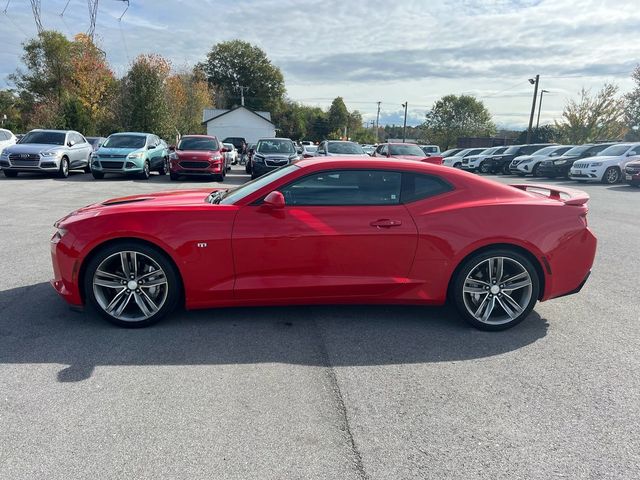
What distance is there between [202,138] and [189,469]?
55.5 ft

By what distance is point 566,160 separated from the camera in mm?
22234

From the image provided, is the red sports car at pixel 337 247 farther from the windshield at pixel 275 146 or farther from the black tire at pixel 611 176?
the black tire at pixel 611 176

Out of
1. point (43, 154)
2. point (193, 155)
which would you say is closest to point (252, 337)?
point (193, 155)

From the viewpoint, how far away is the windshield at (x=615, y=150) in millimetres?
19766

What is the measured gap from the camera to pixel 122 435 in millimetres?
2660

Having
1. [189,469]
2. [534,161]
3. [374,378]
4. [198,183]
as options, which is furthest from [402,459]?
[534,161]

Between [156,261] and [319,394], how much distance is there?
72.1 inches

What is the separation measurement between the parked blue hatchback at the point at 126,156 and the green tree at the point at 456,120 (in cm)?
6643

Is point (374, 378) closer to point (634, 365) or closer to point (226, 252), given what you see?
point (226, 252)

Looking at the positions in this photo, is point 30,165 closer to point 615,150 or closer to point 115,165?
point 115,165

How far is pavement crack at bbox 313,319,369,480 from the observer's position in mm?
2451

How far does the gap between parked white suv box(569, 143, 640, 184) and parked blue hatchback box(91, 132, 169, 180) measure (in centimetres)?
1744

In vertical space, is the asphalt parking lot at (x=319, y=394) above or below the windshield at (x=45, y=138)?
below

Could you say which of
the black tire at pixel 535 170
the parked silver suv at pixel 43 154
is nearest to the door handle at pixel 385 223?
the parked silver suv at pixel 43 154
